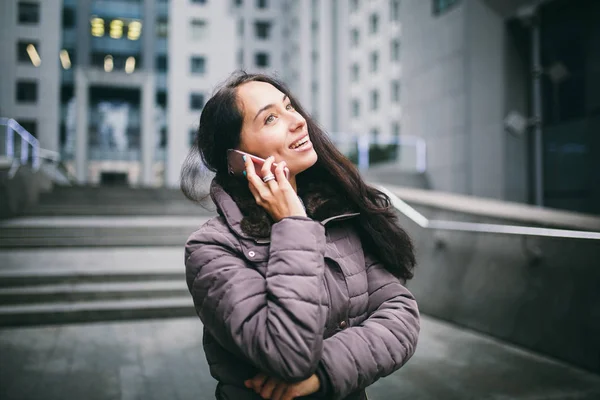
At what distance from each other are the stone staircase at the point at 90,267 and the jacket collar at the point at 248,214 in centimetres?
437

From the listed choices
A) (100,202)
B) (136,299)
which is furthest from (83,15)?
(136,299)

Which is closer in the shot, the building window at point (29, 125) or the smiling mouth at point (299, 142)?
the smiling mouth at point (299, 142)

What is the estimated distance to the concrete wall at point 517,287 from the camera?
4086 mm

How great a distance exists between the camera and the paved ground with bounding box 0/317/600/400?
11.8ft

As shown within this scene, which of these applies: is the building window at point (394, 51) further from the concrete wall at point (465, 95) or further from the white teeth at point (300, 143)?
the white teeth at point (300, 143)

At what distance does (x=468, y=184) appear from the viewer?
12250mm

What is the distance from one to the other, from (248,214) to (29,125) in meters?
11.4

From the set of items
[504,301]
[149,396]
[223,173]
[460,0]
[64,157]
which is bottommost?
[149,396]

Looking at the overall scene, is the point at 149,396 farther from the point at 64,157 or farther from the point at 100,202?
the point at 64,157

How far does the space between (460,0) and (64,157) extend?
20920 millimetres

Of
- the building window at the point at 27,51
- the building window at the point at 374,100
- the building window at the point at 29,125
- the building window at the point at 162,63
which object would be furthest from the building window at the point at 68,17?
the building window at the point at 374,100

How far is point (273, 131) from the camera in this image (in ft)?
5.09

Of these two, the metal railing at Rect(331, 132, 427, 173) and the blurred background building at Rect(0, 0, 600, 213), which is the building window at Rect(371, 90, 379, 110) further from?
the metal railing at Rect(331, 132, 427, 173)

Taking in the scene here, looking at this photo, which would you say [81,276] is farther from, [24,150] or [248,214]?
[24,150]
